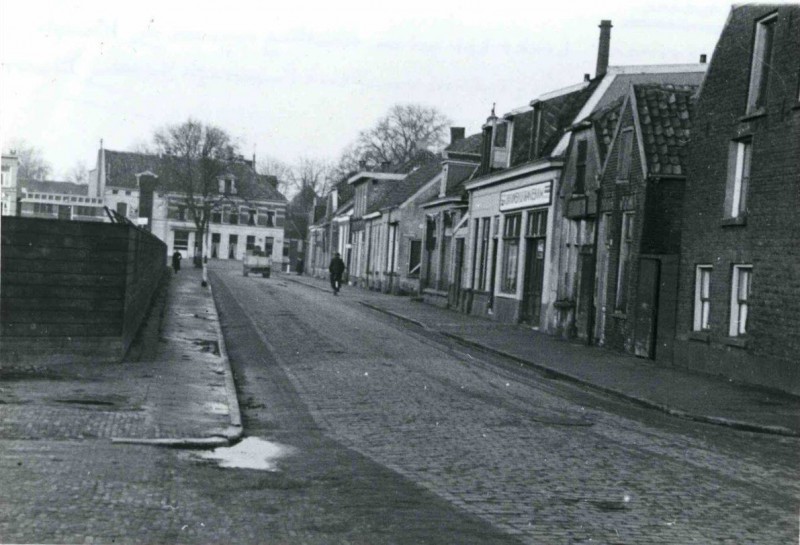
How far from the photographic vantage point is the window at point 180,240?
337 ft

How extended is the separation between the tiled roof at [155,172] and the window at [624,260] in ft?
243

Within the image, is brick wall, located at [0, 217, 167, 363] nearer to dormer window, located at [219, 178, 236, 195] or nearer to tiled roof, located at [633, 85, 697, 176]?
tiled roof, located at [633, 85, 697, 176]

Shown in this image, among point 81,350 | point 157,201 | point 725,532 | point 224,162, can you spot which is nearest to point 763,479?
point 725,532

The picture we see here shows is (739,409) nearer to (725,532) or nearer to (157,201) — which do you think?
(725,532)

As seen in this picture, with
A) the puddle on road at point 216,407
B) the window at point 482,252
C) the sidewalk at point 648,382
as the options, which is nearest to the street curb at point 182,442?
the puddle on road at point 216,407

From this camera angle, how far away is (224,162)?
92.6 meters

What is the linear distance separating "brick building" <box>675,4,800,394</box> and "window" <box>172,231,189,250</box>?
8555cm

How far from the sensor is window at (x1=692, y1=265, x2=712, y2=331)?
67.8 feet

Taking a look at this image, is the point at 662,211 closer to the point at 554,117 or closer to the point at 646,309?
the point at 646,309

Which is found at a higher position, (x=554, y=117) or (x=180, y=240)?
(x=554, y=117)

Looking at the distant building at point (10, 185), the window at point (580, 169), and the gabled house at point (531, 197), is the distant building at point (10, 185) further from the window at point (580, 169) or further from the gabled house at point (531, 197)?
the window at point (580, 169)

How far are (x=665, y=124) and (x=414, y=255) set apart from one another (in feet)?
107

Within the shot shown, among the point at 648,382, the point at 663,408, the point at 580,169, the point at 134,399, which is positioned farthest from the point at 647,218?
the point at 134,399

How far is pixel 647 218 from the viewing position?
22.9 metres
